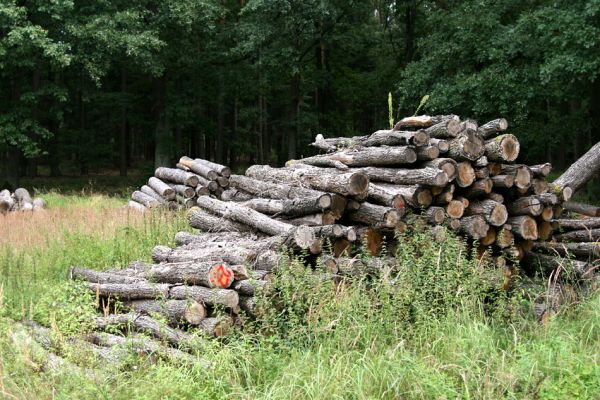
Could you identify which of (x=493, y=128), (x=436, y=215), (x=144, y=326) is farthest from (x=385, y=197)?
(x=144, y=326)

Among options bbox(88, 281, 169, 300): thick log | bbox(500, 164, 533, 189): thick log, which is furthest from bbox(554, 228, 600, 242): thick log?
bbox(88, 281, 169, 300): thick log

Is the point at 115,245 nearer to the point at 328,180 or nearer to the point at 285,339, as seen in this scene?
the point at 328,180

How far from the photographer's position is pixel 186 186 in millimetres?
12883

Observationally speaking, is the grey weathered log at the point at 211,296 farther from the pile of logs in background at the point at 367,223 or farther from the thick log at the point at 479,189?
the thick log at the point at 479,189

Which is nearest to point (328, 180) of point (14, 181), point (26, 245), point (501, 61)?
point (26, 245)

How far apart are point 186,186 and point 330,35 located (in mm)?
16325

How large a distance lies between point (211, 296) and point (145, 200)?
882 centimetres

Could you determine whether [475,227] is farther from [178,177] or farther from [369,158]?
[178,177]

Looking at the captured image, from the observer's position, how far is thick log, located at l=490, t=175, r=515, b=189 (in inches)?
285

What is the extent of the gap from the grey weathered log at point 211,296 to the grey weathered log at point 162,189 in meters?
7.72

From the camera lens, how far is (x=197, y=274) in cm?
570

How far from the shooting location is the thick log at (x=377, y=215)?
265 inches

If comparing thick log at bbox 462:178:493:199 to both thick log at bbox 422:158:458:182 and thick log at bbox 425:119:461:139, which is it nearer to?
thick log at bbox 422:158:458:182

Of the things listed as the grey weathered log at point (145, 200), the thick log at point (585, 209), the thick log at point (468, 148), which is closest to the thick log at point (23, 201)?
the grey weathered log at point (145, 200)
